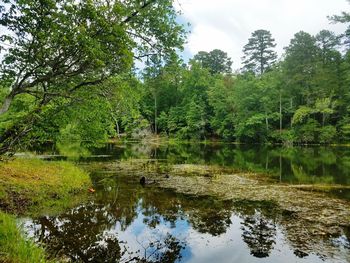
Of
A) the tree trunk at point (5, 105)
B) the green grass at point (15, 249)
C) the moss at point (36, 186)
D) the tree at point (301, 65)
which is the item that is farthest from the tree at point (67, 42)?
the tree at point (301, 65)

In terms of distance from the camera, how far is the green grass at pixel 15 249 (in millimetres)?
5914

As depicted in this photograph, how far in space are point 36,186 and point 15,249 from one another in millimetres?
7529

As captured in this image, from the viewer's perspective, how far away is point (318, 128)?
49062 millimetres

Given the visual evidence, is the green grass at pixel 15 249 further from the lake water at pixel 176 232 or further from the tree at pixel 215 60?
the tree at pixel 215 60

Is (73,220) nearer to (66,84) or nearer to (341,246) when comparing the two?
(66,84)

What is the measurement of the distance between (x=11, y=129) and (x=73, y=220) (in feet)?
16.0

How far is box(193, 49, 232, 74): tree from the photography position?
8875 cm

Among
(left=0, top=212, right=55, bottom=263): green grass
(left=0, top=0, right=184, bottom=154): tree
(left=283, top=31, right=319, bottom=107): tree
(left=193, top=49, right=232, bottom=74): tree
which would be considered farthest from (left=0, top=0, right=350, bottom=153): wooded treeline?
(left=193, top=49, right=232, bottom=74): tree

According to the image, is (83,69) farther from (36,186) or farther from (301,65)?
(301,65)

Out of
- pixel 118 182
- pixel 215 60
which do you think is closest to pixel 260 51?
pixel 215 60

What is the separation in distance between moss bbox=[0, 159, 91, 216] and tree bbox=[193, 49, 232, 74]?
75.6 meters

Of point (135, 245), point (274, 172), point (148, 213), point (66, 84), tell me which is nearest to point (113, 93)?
point (66, 84)

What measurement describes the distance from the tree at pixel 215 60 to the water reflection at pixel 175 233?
256 feet

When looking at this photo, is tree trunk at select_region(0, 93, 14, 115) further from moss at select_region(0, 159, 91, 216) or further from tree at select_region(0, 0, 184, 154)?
moss at select_region(0, 159, 91, 216)
